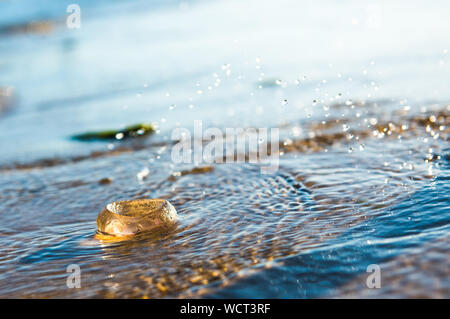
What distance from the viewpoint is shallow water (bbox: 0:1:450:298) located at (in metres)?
2.03

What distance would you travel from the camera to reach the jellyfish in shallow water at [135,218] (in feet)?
8.25

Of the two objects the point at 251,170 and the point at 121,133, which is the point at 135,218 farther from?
the point at 121,133

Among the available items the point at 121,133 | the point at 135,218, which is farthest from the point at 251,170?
the point at 121,133

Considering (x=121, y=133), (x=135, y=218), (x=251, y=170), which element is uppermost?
(x=121, y=133)

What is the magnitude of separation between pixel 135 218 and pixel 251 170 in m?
1.10

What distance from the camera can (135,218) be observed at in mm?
2537

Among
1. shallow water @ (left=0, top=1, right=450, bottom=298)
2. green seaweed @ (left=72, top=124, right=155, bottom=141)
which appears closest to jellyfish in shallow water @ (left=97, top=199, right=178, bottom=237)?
shallow water @ (left=0, top=1, right=450, bottom=298)

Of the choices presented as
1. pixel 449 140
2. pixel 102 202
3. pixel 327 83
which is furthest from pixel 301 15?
pixel 102 202

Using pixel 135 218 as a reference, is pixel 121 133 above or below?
above

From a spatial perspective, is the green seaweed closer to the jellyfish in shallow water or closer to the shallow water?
the shallow water

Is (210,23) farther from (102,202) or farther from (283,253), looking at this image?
(283,253)

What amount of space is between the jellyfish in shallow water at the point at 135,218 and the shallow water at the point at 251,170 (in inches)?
3.1

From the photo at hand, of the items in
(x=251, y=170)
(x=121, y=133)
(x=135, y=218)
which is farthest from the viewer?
(x=121, y=133)

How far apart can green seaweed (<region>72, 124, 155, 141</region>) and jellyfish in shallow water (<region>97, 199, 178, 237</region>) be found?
2155 mm
